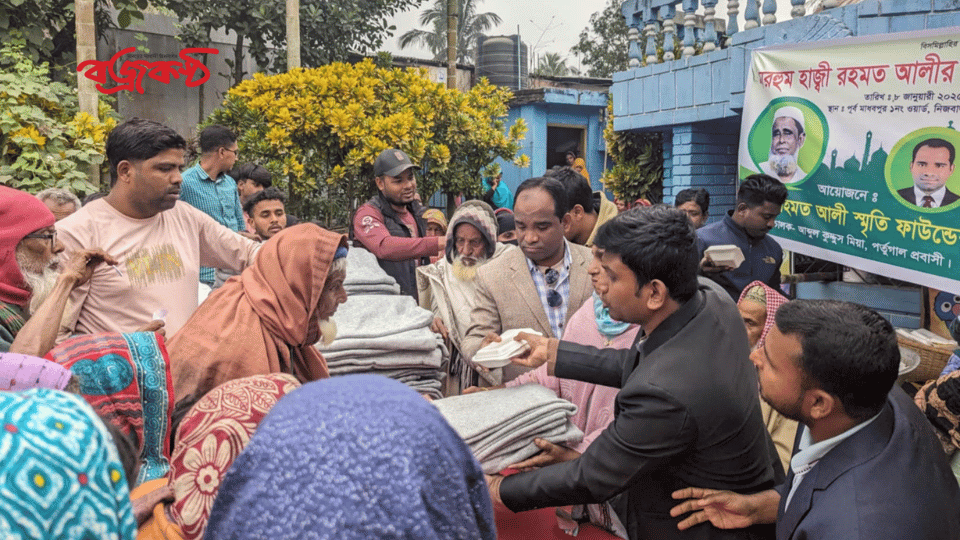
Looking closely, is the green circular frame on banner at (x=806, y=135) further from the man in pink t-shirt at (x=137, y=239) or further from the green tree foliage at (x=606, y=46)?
the green tree foliage at (x=606, y=46)

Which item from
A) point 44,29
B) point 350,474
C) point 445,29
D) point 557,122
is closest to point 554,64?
point 445,29

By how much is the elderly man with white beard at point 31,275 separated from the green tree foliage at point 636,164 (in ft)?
26.0

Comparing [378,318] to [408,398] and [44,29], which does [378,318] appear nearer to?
[408,398]

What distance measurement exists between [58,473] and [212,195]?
459 centimetres

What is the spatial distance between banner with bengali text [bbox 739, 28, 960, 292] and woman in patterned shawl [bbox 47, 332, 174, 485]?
4.09 meters

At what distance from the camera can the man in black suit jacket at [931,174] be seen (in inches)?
163

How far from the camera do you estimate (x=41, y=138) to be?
6875 millimetres

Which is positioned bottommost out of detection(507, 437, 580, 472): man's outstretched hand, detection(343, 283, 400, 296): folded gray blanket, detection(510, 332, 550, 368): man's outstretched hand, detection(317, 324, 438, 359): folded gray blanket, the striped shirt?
detection(507, 437, 580, 472): man's outstretched hand

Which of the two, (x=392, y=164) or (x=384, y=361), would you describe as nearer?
(x=384, y=361)

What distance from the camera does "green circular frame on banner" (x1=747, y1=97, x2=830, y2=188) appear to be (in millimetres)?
5016

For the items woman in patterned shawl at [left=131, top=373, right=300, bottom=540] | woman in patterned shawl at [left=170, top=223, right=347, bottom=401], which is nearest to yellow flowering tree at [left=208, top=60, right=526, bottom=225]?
woman in patterned shawl at [left=170, top=223, right=347, bottom=401]

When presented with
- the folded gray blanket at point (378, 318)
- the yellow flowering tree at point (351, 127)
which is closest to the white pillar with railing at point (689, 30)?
the yellow flowering tree at point (351, 127)

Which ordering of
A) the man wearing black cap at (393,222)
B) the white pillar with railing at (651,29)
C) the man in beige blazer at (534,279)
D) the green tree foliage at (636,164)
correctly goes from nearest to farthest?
the man in beige blazer at (534,279) → the man wearing black cap at (393,222) → the white pillar with railing at (651,29) → the green tree foliage at (636,164)

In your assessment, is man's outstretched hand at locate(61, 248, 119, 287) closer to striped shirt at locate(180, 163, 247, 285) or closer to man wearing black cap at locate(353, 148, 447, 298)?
man wearing black cap at locate(353, 148, 447, 298)
